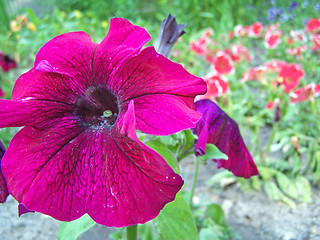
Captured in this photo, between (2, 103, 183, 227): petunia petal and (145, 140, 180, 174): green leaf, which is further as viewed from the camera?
(145, 140, 180, 174): green leaf

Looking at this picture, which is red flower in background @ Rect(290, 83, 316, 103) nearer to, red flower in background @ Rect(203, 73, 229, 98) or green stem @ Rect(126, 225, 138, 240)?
red flower in background @ Rect(203, 73, 229, 98)

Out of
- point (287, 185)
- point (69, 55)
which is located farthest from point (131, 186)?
point (287, 185)

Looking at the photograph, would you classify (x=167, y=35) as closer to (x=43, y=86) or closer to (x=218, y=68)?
(x=43, y=86)

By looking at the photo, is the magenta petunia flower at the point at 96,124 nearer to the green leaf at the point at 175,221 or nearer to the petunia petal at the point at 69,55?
the petunia petal at the point at 69,55

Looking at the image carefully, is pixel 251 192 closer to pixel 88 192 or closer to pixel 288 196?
pixel 288 196

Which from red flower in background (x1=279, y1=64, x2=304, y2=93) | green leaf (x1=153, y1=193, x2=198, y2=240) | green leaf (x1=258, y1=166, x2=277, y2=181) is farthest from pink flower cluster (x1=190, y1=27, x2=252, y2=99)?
green leaf (x1=153, y1=193, x2=198, y2=240)

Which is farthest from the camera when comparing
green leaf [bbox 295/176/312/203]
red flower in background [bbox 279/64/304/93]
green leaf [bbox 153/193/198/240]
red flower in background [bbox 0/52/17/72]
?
red flower in background [bbox 0/52/17/72]
